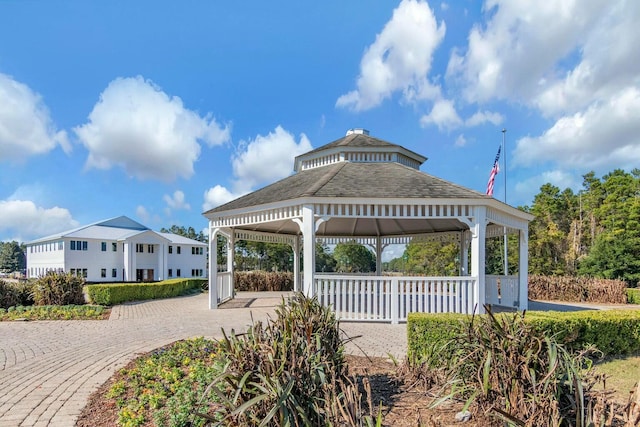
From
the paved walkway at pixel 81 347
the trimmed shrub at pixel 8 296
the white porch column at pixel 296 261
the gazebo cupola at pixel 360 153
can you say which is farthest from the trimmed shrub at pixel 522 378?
the trimmed shrub at pixel 8 296

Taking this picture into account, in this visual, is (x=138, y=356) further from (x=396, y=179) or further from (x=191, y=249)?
(x=191, y=249)

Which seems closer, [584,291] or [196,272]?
[584,291]

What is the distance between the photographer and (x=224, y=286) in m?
15.3

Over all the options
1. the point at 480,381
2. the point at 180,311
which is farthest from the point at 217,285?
the point at 480,381

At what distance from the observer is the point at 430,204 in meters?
10.2

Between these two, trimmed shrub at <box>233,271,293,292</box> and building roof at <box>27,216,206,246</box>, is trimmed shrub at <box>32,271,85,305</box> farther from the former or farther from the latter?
building roof at <box>27,216,206,246</box>

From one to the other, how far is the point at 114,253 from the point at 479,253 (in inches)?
1490

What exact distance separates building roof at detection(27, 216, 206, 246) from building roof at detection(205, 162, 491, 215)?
29.4m

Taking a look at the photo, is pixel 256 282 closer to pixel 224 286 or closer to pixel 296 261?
pixel 296 261

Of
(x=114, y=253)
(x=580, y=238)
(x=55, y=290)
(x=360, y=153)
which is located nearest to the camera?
(x=55, y=290)

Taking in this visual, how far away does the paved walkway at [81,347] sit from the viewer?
4.56 meters

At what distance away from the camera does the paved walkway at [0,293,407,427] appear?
456 cm

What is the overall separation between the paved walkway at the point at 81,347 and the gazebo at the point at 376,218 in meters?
1.13

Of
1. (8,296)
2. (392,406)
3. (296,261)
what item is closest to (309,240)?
(392,406)
